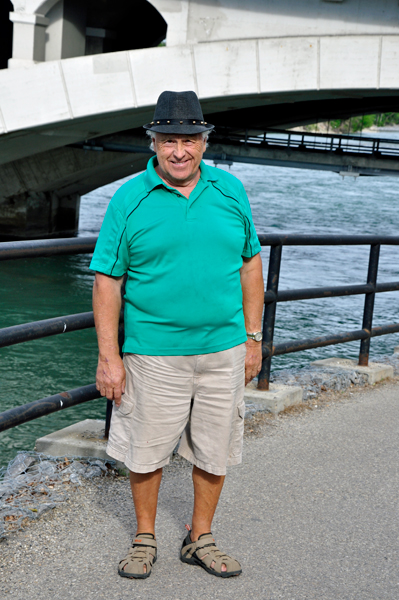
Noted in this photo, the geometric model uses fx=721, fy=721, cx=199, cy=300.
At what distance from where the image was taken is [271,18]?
17172 millimetres

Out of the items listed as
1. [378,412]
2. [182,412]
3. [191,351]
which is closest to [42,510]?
[182,412]

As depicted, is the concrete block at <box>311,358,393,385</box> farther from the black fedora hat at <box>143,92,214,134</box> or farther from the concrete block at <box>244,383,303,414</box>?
the black fedora hat at <box>143,92,214,134</box>

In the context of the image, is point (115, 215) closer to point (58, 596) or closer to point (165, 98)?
point (165, 98)

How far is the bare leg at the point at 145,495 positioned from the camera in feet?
9.39

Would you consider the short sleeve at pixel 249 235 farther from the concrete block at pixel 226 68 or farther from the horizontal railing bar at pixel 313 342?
the concrete block at pixel 226 68

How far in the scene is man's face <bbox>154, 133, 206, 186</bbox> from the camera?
266 centimetres

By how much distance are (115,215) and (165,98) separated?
47 cm

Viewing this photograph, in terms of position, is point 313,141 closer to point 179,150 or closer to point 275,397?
point 275,397

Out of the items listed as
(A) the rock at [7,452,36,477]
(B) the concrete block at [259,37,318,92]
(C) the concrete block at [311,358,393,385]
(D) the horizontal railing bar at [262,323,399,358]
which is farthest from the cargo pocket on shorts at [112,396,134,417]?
(B) the concrete block at [259,37,318,92]

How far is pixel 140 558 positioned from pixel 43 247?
1.41 m

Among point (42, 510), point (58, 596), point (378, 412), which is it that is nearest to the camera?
point (58, 596)

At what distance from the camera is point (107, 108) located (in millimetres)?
17688

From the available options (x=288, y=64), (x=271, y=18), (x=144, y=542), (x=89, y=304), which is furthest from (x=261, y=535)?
(x=271, y=18)

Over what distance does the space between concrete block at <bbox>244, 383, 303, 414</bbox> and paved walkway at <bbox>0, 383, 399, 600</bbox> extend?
487mm
